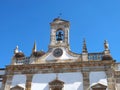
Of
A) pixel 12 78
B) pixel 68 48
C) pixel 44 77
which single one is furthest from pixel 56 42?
pixel 12 78

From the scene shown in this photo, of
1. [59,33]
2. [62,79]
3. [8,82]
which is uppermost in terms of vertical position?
[59,33]

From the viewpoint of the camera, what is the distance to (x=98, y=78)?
22312 mm

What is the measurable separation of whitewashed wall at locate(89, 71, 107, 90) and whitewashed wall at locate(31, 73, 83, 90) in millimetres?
905

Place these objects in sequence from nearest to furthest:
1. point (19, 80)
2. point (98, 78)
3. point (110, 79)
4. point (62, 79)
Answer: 1. point (110, 79)
2. point (98, 78)
3. point (62, 79)
4. point (19, 80)

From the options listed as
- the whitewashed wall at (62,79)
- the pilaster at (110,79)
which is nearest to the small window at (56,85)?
the whitewashed wall at (62,79)

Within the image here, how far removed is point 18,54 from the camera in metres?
24.8

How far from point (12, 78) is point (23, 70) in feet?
3.87

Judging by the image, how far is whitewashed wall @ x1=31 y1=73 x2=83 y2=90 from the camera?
2241 cm

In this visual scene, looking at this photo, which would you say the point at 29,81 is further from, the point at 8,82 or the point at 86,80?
the point at 86,80

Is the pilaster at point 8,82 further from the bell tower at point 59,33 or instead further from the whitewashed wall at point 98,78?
the whitewashed wall at point 98,78

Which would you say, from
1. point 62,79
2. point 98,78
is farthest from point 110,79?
point 62,79

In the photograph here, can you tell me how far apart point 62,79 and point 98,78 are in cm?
299

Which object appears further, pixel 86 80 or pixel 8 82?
pixel 8 82

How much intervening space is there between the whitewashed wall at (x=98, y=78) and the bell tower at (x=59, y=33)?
12.1ft
